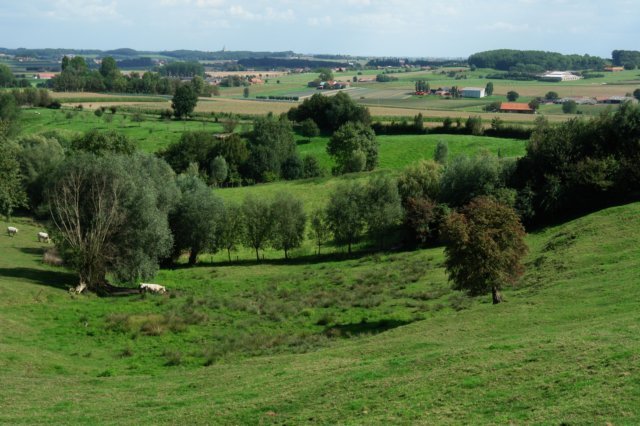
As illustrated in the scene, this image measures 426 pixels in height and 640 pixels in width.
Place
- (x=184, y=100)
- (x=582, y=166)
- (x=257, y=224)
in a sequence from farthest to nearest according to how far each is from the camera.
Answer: (x=184, y=100) → (x=257, y=224) → (x=582, y=166)

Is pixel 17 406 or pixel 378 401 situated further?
pixel 17 406

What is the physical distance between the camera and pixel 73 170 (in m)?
50.9

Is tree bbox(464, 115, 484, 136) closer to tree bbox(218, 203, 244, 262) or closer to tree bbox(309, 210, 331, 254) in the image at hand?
tree bbox(309, 210, 331, 254)

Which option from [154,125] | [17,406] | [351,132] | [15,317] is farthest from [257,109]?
[17,406]

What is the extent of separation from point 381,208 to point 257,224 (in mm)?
11785

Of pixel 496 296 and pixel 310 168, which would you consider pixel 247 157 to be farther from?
pixel 496 296

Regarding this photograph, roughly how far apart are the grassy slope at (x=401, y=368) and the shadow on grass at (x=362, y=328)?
6.60 ft

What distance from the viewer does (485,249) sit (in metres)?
34.9

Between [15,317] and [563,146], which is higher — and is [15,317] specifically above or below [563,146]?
below

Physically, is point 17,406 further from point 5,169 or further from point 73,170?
point 5,169

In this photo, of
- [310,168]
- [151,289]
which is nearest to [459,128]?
[310,168]

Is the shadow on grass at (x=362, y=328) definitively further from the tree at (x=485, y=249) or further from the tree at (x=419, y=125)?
the tree at (x=419, y=125)

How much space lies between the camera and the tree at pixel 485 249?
35000 mm

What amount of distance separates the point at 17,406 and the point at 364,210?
1673 inches
